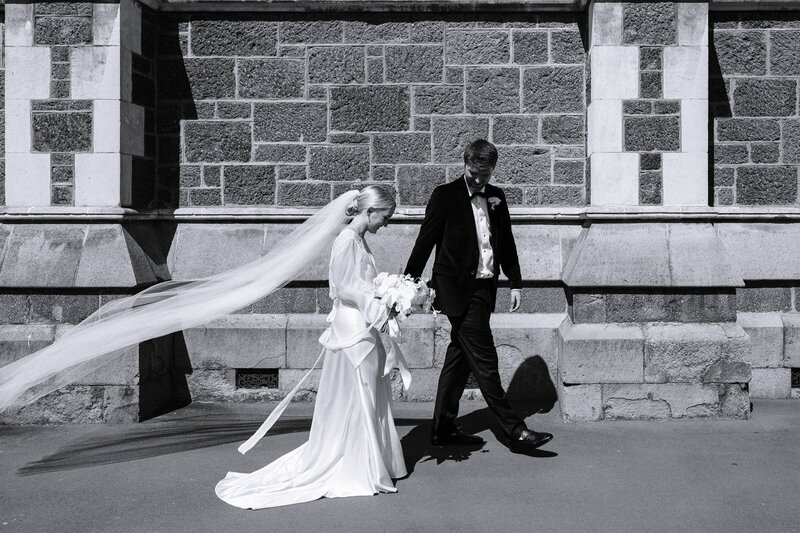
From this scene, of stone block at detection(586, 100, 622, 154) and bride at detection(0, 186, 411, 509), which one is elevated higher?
stone block at detection(586, 100, 622, 154)

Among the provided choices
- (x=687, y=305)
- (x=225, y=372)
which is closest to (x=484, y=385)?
(x=687, y=305)

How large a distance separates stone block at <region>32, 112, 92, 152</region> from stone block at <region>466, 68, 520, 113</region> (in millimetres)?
3052

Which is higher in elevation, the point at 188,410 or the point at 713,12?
the point at 713,12

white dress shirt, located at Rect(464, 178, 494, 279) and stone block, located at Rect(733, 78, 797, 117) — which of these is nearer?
white dress shirt, located at Rect(464, 178, 494, 279)

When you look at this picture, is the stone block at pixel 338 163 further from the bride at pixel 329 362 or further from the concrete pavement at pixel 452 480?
the concrete pavement at pixel 452 480

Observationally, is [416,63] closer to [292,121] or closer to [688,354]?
[292,121]

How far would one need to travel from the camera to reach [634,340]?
6.23 m

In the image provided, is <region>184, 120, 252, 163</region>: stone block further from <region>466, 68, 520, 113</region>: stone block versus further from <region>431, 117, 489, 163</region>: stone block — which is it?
<region>466, 68, 520, 113</region>: stone block

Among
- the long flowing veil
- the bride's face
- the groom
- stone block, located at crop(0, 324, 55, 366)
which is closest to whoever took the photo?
the bride's face

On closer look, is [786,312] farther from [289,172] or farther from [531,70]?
[289,172]

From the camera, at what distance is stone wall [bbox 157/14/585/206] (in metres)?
7.12

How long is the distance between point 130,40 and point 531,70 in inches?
128

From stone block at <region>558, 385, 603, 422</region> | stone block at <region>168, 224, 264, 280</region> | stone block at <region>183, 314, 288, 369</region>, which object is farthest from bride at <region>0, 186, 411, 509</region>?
stone block at <region>558, 385, 603, 422</region>

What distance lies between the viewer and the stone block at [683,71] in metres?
6.49
